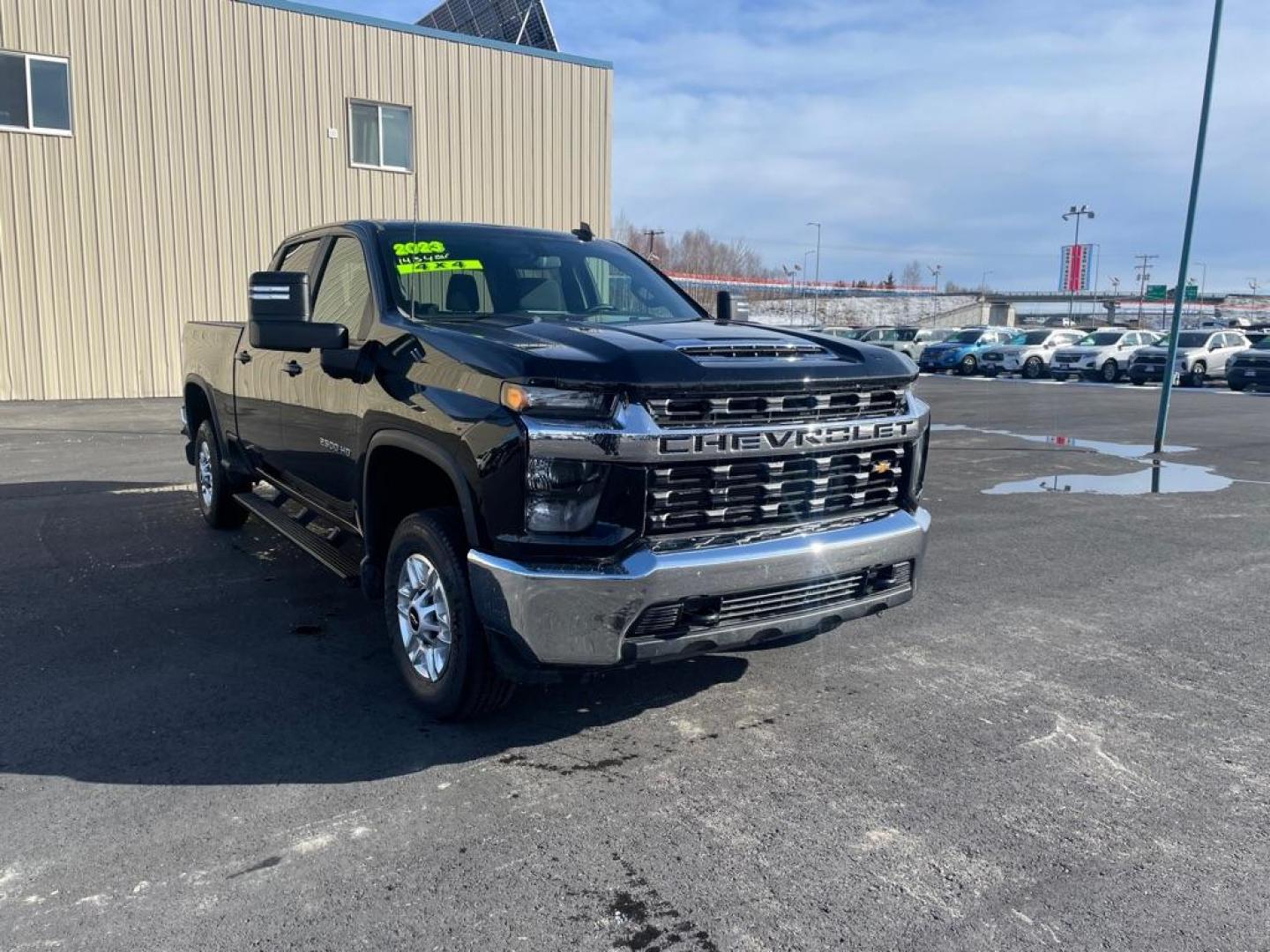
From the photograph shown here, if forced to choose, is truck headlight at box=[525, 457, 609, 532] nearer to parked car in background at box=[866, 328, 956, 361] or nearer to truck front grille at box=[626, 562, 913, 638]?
truck front grille at box=[626, 562, 913, 638]

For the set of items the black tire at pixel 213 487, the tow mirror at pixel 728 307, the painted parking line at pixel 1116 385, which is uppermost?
the tow mirror at pixel 728 307

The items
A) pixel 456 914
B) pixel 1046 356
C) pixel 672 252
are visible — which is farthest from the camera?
pixel 672 252

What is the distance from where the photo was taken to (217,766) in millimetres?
3648

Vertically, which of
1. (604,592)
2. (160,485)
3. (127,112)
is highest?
(127,112)

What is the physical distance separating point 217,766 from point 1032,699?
10.9ft

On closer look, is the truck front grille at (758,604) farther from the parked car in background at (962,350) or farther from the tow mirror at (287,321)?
the parked car in background at (962,350)

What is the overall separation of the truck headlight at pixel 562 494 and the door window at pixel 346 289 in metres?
1.62

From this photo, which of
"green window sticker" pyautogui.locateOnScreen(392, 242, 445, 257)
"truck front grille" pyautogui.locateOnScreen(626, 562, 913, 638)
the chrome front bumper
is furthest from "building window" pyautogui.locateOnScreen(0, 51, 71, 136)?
"truck front grille" pyautogui.locateOnScreen(626, 562, 913, 638)

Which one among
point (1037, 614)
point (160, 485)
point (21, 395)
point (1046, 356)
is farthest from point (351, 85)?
point (1046, 356)

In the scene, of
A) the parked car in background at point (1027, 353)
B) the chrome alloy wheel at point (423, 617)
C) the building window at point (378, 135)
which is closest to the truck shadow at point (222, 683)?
the chrome alloy wheel at point (423, 617)

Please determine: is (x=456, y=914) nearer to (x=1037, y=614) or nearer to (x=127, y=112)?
(x=1037, y=614)

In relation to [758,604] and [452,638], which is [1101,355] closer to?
[758,604]

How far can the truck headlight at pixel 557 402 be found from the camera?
343 cm

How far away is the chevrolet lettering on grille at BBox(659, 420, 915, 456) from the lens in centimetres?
350
